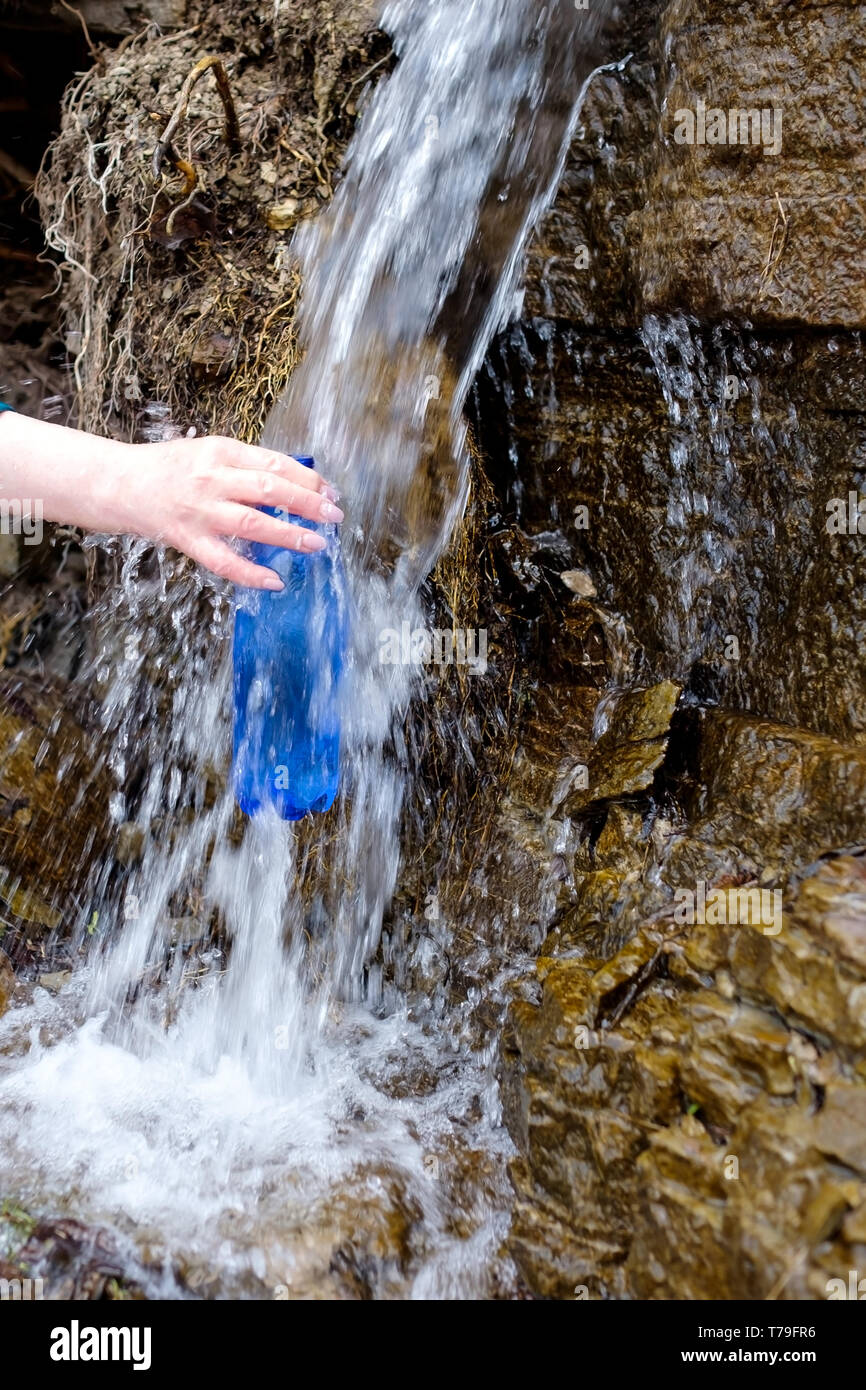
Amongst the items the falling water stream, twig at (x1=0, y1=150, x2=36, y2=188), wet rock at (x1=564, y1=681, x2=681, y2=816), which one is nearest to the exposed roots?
the falling water stream

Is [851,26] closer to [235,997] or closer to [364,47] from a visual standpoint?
[364,47]

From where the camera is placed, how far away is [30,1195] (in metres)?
2.15

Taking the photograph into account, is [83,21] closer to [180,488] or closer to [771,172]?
[771,172]

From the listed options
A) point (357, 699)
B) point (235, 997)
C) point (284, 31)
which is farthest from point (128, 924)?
point (284, 31)

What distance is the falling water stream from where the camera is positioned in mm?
2098

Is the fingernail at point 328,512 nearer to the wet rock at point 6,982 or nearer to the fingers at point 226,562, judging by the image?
the fingers at point 226,562

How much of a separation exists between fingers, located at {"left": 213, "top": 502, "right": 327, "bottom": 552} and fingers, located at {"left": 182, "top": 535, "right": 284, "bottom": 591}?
0.03 m

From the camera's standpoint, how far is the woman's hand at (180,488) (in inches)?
70.2

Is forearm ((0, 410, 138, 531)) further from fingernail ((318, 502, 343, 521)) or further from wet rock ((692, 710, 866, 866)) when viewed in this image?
wet rock ((692, 710, 866, 866))

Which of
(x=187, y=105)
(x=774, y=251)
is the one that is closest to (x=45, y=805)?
(x=187, y=105)

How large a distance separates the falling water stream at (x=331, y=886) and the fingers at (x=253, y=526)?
998mm

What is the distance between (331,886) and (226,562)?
1.60 metres

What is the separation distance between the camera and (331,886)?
10.2ft
